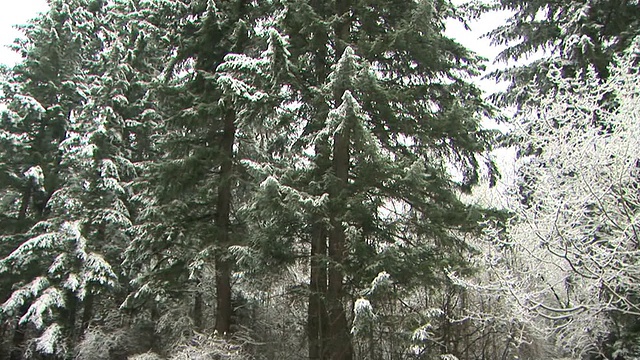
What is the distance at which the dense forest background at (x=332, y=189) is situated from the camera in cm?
812

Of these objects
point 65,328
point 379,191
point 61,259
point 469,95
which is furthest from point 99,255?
point 469,95

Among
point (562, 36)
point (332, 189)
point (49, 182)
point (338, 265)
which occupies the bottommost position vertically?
point (338, 265)

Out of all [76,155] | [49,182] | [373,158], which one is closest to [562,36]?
[373,158]

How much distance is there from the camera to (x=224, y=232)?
429 inches

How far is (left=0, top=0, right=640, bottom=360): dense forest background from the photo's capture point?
8.12 metres

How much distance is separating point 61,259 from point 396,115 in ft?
32.8

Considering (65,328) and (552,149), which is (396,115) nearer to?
(552,149)

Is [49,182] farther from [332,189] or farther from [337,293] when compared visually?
[337,293]

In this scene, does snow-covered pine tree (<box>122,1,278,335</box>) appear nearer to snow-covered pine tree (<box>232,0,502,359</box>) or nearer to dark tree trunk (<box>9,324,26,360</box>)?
snow-covered pine tree (<box>232,0,502,359</box>)

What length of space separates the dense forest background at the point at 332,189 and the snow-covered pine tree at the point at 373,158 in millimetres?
53

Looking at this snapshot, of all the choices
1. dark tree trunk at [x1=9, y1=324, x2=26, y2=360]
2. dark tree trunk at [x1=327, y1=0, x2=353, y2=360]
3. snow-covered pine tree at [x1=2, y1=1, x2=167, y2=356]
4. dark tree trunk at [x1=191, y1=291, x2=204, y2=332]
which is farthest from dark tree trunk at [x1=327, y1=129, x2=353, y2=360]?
dark tree trunk at [x1=9, y1=324, x2=26, y2=360]

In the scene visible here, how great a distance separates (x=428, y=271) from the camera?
8070mm

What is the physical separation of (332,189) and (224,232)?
346 centimetres

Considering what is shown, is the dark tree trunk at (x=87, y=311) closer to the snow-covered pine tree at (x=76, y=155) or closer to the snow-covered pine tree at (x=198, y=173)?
the snow-covered pine tree at (x=76, y=155)
